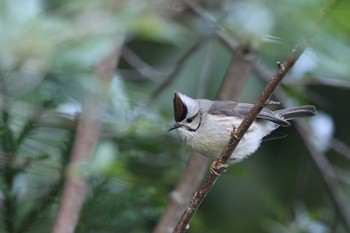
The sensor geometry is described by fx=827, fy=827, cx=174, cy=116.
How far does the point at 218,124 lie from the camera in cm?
316

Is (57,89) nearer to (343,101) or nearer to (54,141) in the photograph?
(54,141)

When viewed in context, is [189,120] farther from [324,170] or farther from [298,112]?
[324,170]

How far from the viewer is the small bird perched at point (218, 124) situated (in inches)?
120

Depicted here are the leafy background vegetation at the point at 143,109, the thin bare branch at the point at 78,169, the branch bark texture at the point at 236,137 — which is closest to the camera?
the branch bark texture at the point at 236,137

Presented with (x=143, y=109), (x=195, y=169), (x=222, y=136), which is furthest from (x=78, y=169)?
(x=195, y=169)

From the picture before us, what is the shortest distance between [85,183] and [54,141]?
0.71 feet

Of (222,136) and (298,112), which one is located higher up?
(298,112)

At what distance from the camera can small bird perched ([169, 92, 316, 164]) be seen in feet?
9.97

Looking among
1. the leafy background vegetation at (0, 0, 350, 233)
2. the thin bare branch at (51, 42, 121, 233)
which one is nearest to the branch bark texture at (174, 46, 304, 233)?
the leafy background vegetation at (0, 0, 350, 233)

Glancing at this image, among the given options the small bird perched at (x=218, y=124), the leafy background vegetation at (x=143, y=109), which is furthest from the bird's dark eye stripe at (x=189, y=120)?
the leafy background vegetation at (x=143, y=109)

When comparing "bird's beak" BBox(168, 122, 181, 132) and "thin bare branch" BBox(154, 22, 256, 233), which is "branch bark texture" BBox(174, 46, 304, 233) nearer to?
"bird's beak" BBox(168, 122, 181, 132)

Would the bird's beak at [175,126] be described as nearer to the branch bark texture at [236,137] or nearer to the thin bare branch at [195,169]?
the thin bare branch at [195,169]

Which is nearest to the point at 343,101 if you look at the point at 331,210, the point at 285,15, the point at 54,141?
the point at 331,210

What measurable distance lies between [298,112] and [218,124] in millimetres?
308
